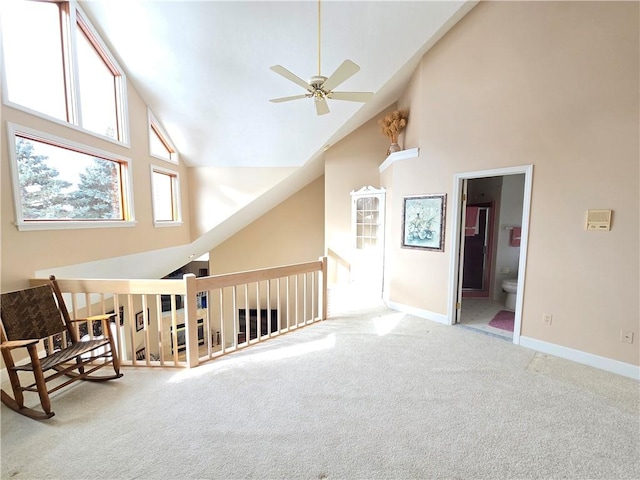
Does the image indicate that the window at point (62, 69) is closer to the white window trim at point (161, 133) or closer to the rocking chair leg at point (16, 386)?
the white window trim at point (161, 133)

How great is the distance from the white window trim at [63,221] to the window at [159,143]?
2.40 feet

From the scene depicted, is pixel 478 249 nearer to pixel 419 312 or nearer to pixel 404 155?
pixel 419 312

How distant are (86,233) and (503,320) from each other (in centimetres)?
590

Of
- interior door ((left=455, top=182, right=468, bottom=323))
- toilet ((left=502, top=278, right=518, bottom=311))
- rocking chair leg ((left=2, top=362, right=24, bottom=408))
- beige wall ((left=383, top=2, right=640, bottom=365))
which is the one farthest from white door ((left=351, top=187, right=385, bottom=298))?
rocking chair leg ((left=2, top=362, right=24, bottom=408))

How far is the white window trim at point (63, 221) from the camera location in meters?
2.65

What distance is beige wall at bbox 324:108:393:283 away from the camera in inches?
217

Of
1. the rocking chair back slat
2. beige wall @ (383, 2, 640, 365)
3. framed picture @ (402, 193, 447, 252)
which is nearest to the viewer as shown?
the rocking chair back slat

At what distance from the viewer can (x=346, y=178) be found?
5.72 m

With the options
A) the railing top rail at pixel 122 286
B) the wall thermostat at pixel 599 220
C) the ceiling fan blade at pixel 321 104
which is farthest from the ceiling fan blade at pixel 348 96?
the wall thermostat at pixel 599 220

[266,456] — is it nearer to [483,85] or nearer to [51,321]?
[51,321]

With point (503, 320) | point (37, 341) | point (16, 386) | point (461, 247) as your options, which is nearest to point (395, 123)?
point (461, 247)

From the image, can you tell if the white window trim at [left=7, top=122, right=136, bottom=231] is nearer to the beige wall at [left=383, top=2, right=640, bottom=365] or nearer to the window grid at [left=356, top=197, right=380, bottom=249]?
the window grid at [left=356, top=197, right=380, bottom=249]

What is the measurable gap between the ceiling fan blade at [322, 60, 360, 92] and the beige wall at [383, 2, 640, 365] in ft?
6.04

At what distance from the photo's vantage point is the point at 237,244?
7.73 meters
